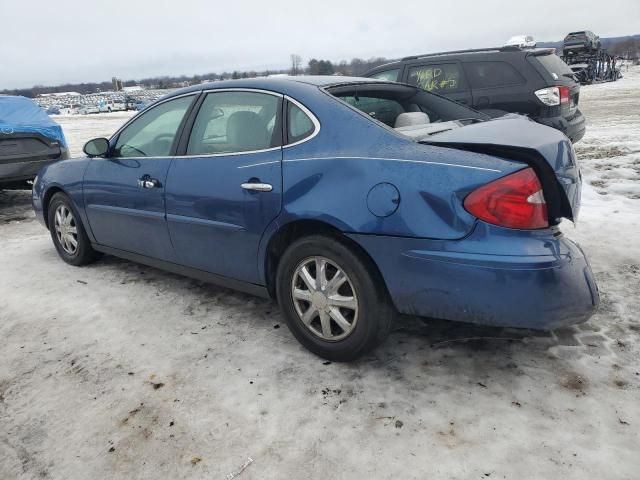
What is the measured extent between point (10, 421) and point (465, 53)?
6.76 metres

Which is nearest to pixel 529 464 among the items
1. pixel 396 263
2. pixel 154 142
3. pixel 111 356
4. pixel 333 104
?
pixel 396 263

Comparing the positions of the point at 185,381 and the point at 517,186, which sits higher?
the point at 517,186

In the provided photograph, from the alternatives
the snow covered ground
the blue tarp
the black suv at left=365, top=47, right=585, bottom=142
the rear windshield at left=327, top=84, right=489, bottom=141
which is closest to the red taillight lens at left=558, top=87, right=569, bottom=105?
the black suv at left=365, top=47, right=585, bottom=142

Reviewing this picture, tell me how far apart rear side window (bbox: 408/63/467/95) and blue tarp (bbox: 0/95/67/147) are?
5.17m

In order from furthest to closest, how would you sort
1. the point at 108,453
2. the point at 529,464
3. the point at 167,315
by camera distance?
1. the point at 167,315
2. the point at 108,453
3. the point at 529,464

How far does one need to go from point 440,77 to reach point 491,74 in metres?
0.70

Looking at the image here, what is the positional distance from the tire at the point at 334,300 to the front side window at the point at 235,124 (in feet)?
2.26

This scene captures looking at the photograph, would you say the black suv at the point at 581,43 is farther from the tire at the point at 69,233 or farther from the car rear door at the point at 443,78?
the tire at the point at 69,233

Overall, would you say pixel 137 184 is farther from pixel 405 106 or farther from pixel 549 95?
pixel 549 95

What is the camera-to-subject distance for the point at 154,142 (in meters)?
3.87

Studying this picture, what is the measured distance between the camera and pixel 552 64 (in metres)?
7.08

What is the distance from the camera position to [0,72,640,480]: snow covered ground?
2.19 metres

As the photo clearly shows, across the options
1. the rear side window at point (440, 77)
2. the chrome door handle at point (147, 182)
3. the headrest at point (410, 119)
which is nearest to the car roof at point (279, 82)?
the headrest at point (410, 119)

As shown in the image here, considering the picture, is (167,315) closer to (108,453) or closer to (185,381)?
(185,381)
